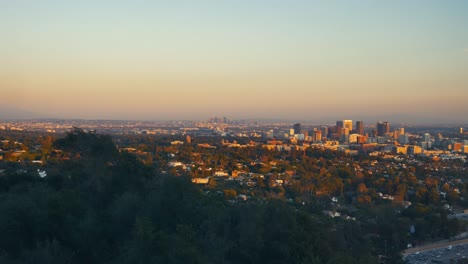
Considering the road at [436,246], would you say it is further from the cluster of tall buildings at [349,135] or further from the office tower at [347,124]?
the office tower at [347,124]

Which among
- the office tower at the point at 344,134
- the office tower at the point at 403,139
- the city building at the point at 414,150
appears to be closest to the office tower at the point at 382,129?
the office tower at the point at 403,139

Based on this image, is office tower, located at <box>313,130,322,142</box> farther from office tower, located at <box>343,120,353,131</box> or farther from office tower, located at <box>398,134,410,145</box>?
office tower, located at <box>398,134,410,145</box>

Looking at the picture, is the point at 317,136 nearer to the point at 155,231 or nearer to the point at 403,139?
the point at 403,139

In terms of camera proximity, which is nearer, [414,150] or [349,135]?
[414,150]

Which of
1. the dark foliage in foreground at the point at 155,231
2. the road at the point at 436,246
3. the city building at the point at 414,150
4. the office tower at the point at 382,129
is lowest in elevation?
the road at the point at 436,246

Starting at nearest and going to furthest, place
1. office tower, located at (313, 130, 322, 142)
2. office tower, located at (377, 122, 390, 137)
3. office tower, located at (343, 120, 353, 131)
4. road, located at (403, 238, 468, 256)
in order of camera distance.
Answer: road, located at (403, 238, 468, 256)
office tower, located at (313, 130, 322, 142)
office tower, located at (377, 122, 390, 137)
office tower, located at (343, 120, 353, 131)

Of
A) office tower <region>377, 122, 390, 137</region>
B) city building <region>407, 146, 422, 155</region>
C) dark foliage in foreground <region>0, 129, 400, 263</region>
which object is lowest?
city building <region>407, 146, 422, 155</region>

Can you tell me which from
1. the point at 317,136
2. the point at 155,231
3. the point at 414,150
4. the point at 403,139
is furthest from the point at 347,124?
the point at 155,231

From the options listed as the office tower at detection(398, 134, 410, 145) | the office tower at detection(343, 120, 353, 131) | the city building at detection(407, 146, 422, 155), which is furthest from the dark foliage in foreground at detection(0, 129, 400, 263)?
the office tower at detection(343, 120, 353, 131)

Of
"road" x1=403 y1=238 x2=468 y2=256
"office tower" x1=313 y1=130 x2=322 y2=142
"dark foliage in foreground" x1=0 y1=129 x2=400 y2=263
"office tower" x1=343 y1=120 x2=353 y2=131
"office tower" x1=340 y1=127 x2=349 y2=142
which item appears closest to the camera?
"dark foliage in foreground" x1=0 y1=129 x2=400 y2=263

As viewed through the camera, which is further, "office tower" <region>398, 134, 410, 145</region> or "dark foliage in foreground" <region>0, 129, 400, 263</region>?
"office tower" <region>398, 134, 410, 145</region>

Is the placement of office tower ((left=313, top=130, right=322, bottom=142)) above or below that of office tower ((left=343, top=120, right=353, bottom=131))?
below

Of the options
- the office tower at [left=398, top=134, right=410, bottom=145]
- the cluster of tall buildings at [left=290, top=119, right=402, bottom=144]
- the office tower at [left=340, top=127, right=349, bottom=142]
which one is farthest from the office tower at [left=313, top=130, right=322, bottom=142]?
the office tower at [left=398, top=134, right=410, bottom=145]
